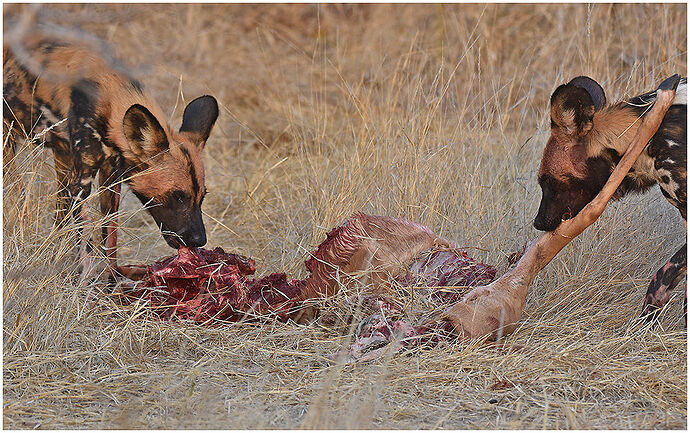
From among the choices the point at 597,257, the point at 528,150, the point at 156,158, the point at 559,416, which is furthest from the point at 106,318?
the point at 528,150

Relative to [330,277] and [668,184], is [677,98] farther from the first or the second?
[330,277]

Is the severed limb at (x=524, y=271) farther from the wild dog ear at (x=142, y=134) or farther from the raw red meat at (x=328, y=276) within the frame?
the wild dog ear at (x=142, y=134)

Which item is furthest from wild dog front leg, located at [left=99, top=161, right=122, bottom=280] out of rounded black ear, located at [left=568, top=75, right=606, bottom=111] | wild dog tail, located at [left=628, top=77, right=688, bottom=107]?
wild dog tail, located at [left=628, top=77, right=688, bottom=107]

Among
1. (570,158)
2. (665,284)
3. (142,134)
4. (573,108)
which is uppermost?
(573,108)

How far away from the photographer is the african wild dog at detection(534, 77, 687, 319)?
113 inches

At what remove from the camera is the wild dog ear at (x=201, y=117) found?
377cm

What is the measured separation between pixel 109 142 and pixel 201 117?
1.42 feet

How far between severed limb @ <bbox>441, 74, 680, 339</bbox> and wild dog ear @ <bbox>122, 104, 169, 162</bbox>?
148cm

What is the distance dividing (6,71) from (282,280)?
1.68 m

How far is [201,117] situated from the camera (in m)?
3.80

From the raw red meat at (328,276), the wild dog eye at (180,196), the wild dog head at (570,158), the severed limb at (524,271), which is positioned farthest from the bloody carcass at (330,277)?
the wild dog eye at (180,196)

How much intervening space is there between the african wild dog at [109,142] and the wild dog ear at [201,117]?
0.09 ft

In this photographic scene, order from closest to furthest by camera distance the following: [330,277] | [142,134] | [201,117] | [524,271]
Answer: [524,271] → [330,277] → [142,134] → [201,117]

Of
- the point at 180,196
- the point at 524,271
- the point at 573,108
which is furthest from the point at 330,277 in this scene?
the point at 573,108
